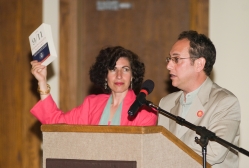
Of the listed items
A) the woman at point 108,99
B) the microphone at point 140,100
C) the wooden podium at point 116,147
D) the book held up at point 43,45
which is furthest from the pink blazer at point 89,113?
the wooden podium at point 116,147

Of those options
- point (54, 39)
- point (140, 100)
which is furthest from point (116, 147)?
point (54, 39)

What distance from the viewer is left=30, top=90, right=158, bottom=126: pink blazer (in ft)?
11.0

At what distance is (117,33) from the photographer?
506cm

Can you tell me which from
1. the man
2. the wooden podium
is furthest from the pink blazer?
the wooden podium

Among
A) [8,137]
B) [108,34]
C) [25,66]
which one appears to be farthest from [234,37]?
[8,137]

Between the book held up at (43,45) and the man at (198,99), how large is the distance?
0.81 m

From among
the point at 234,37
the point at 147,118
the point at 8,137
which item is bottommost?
the point at 8,137

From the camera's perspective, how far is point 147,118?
11.0ft

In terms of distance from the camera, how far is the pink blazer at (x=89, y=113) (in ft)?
11.0

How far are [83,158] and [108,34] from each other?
287 centimetres

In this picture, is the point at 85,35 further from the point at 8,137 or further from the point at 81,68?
the point at 8,137

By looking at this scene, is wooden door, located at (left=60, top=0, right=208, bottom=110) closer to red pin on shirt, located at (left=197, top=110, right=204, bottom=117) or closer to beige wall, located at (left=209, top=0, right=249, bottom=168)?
beige wall, located at (left=209, top=0, right=249, bottom=168)

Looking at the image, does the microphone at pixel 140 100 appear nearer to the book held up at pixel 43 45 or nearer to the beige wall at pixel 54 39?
the book held up at pixel 43 45

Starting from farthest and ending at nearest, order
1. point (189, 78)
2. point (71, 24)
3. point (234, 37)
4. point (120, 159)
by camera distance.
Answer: point (71, 24)
point (234, 37)
point (189, 78)
point (120, 159)
